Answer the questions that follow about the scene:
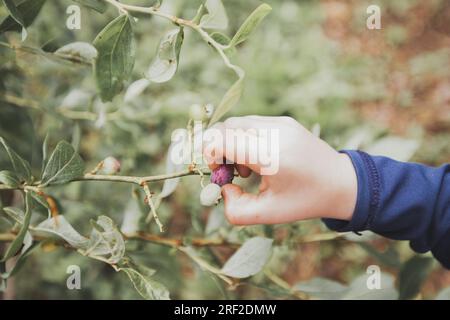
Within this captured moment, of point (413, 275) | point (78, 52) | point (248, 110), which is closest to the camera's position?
point (78, 52)

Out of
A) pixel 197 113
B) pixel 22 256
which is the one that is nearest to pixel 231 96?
pixel 197 113

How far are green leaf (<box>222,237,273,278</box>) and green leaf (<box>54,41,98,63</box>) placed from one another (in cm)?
26

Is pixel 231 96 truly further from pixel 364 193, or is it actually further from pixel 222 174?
pixel 364 193

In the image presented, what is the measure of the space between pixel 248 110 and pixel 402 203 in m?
0.76

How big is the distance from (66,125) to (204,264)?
484 millimetres

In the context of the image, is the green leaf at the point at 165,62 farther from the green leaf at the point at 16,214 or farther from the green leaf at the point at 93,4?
the green leaf at the point at 16,214

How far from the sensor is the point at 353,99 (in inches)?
61.9

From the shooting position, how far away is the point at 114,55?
54 cm

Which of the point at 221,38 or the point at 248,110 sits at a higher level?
the point at 221,38

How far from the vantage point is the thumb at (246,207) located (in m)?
0.53

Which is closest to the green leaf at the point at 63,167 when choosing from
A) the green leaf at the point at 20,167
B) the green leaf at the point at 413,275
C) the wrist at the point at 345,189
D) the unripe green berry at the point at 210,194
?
the green leaf at the point at 20,167

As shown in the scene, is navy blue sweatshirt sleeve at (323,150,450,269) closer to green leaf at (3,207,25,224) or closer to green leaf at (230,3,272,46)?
green leaf at (230,3,272,46)

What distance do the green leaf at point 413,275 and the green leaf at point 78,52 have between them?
0.49 meters
